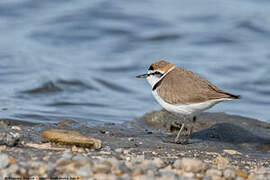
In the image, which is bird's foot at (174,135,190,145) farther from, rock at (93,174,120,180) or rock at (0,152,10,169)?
rock at (0,152,10,169)

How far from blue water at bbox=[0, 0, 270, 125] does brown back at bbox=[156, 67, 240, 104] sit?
2544 mm

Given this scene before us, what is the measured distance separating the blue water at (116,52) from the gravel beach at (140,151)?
1.70 meters

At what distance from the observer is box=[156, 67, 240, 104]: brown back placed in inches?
271

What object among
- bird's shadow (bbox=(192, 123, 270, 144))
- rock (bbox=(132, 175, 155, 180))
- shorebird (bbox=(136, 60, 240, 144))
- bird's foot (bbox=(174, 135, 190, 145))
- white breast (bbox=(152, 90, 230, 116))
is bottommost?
rock (bbox=(132, 175, 155, 180))

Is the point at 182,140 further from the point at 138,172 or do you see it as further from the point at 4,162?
the point at 4,162

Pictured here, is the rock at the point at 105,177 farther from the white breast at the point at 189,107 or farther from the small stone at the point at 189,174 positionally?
the white breast at the point at 189,107

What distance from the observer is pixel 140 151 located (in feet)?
20.2

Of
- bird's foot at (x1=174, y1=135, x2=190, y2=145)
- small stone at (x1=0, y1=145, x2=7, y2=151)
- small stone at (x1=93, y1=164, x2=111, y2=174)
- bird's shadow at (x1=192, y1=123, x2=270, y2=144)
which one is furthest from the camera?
bird's shadow at (x1=192, y1=123, x2=270, y2=144)

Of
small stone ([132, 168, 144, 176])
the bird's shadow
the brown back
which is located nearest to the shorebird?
the brown back

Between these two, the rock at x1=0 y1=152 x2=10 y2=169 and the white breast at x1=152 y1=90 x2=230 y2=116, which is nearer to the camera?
the rock at x1=0 y1=152 x2=10 y2=169

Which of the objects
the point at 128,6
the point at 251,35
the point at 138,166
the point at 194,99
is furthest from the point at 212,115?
the point at 128,6

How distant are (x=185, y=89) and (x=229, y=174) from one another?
249 cm

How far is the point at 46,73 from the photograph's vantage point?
12.3m

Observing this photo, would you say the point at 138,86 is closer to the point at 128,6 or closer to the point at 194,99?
the point at 194,99
